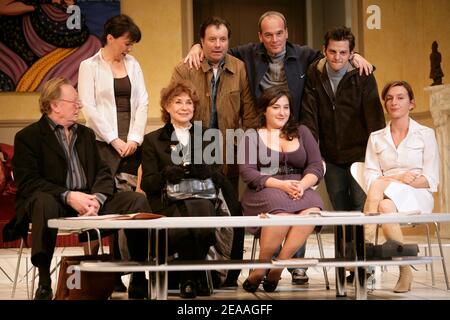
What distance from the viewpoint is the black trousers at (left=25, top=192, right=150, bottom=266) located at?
3.95 meters

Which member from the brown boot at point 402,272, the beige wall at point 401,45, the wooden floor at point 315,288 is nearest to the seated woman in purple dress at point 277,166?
the wooden floor at point 315,288

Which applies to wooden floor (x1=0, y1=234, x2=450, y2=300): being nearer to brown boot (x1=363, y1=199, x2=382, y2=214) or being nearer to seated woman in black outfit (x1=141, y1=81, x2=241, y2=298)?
seated woman in black outfit (x1=141, y1=81, x2=241, y2=298)

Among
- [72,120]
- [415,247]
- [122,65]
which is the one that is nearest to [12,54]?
[122,65]

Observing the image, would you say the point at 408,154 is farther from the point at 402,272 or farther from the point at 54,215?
the point at 54,215

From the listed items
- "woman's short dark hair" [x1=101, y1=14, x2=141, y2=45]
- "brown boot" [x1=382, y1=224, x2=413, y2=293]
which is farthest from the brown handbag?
"brown boot" [x1=382, y1=224, x2=413, y2=293]

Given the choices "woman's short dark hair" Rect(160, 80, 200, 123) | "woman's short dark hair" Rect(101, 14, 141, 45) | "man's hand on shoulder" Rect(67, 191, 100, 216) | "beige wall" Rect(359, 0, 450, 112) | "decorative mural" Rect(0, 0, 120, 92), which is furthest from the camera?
"beige wall" Rect(359, 0, 450, 112)

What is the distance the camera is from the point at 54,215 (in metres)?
4.04

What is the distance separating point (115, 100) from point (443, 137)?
12.7 ft

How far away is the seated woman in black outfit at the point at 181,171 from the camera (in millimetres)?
4273

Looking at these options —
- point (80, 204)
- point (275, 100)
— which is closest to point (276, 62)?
point (275, 100)

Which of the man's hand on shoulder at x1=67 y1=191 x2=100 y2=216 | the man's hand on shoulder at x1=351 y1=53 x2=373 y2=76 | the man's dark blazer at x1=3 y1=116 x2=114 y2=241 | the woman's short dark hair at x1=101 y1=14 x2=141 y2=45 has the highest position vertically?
the woman's short dark hair at x1=101 y1=14 x2=141 y2=45

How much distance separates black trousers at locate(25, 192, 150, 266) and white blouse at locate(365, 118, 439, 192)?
4.78ft

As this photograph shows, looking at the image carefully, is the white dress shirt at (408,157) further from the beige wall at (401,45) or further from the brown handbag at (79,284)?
the beige wall at (401,45)
